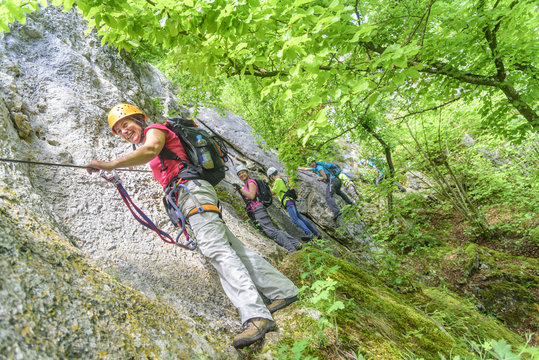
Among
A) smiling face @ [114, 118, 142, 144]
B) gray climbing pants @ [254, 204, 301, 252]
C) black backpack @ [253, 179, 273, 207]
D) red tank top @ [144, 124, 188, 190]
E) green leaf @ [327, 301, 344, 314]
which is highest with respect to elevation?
smiling face @ [114, 118, 142, 144]

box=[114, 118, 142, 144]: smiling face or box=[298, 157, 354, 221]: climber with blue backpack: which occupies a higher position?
box=[114, 118, 142, 144]: smiling face

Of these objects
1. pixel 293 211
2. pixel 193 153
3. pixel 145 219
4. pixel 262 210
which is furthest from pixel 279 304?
pixel 293 211

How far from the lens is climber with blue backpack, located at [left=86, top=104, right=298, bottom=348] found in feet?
8.21

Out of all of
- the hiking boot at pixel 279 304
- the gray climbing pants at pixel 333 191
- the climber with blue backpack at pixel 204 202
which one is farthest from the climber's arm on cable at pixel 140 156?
the gray climbing pants at pixel 333 191

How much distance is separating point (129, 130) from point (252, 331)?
285 centimetres

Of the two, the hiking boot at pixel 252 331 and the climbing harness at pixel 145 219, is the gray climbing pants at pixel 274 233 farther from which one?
the hiking boot at pixel 252 331

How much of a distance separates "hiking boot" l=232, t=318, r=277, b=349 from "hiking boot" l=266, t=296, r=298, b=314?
0.35 meters

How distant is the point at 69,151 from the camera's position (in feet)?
12.2

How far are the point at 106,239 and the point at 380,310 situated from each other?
361 centimetres

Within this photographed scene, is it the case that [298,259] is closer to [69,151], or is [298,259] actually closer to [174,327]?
[174,327]

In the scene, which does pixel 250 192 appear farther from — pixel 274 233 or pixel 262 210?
pixel 274 233

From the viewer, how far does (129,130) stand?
10.9ft

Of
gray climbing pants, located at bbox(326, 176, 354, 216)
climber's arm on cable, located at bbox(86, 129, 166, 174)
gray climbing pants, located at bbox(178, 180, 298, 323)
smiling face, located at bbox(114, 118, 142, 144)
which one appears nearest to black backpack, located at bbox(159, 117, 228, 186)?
gray climbing pants, located at bbox(178, 180, 298, 323)

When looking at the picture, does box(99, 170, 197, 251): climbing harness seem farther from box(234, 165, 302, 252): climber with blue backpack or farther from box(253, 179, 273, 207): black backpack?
box(253, 179, 273, 207): black backpack
